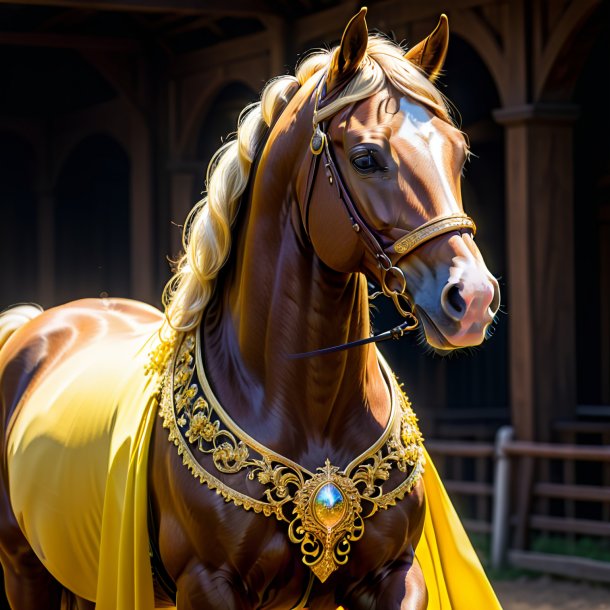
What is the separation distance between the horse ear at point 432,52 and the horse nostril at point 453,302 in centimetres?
76

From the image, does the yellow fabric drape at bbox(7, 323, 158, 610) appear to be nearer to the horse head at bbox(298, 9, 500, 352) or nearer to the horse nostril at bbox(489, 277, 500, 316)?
the horse head at bbox(298, 9, 500, 352)

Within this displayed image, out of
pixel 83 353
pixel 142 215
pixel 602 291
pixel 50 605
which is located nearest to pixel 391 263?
pixel 83 353

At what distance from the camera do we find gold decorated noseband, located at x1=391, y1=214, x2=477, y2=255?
278cm

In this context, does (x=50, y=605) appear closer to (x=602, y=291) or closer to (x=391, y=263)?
(x=391, y=263)

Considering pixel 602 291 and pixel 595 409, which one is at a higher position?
pixel 602 291

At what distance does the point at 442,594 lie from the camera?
3.62 m

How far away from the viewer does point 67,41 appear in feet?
34.8

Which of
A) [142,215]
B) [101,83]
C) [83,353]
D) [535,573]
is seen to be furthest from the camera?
[101,83]

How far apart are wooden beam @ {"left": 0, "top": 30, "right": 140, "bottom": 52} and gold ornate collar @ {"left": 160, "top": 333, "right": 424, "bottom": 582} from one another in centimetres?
770

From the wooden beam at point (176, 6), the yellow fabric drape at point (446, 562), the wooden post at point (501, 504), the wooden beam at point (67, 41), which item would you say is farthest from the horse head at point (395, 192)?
the wooden beam at point (67, 41)

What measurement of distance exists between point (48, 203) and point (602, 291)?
677 centimetres

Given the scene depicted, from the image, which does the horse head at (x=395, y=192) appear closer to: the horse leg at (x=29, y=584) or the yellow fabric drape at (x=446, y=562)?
the yellow fabric drape at (x=446, y=562)

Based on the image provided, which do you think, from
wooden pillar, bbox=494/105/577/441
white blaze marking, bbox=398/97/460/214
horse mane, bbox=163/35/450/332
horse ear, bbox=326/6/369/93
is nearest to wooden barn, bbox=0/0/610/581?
wooden pillar, bbox=494/105/577/441

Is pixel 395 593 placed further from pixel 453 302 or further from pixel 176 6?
pixel 176 6
